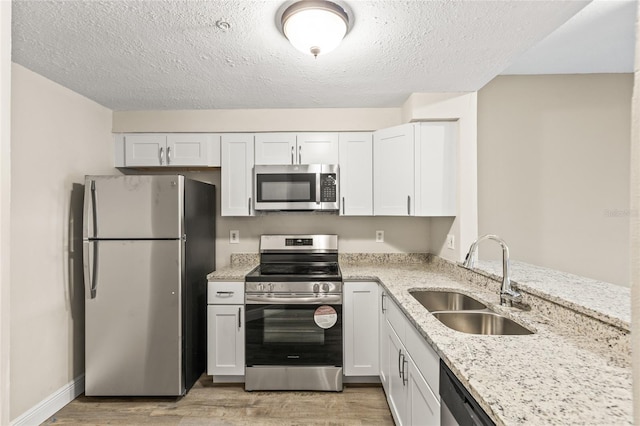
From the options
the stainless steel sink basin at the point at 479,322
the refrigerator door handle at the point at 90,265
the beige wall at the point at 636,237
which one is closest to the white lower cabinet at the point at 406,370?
the stainless steel sink basin at the point at 479,322

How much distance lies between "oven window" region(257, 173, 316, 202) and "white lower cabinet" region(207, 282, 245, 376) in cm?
76

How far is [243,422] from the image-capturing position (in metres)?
2.14

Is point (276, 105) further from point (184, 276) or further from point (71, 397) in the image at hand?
point (71, 397)

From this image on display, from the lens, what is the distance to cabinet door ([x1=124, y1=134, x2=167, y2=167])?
2846 millimetres

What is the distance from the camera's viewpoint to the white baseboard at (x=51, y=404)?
204 centimetres

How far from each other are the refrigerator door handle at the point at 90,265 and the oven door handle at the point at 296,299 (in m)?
1.11

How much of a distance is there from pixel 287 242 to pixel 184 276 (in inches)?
38.7

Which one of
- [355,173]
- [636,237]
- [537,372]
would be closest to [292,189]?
[355,173]

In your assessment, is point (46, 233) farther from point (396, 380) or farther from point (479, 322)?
point (479, 322)

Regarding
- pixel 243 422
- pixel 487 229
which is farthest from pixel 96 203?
pixel 487 229

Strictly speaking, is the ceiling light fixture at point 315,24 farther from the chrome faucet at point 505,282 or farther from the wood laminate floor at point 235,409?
the wood laminate floor at point 235,409

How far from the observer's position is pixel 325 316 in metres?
2.48

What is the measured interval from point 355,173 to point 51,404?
2.75 m

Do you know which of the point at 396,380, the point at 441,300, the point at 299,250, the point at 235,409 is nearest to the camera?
the point at 396,380
